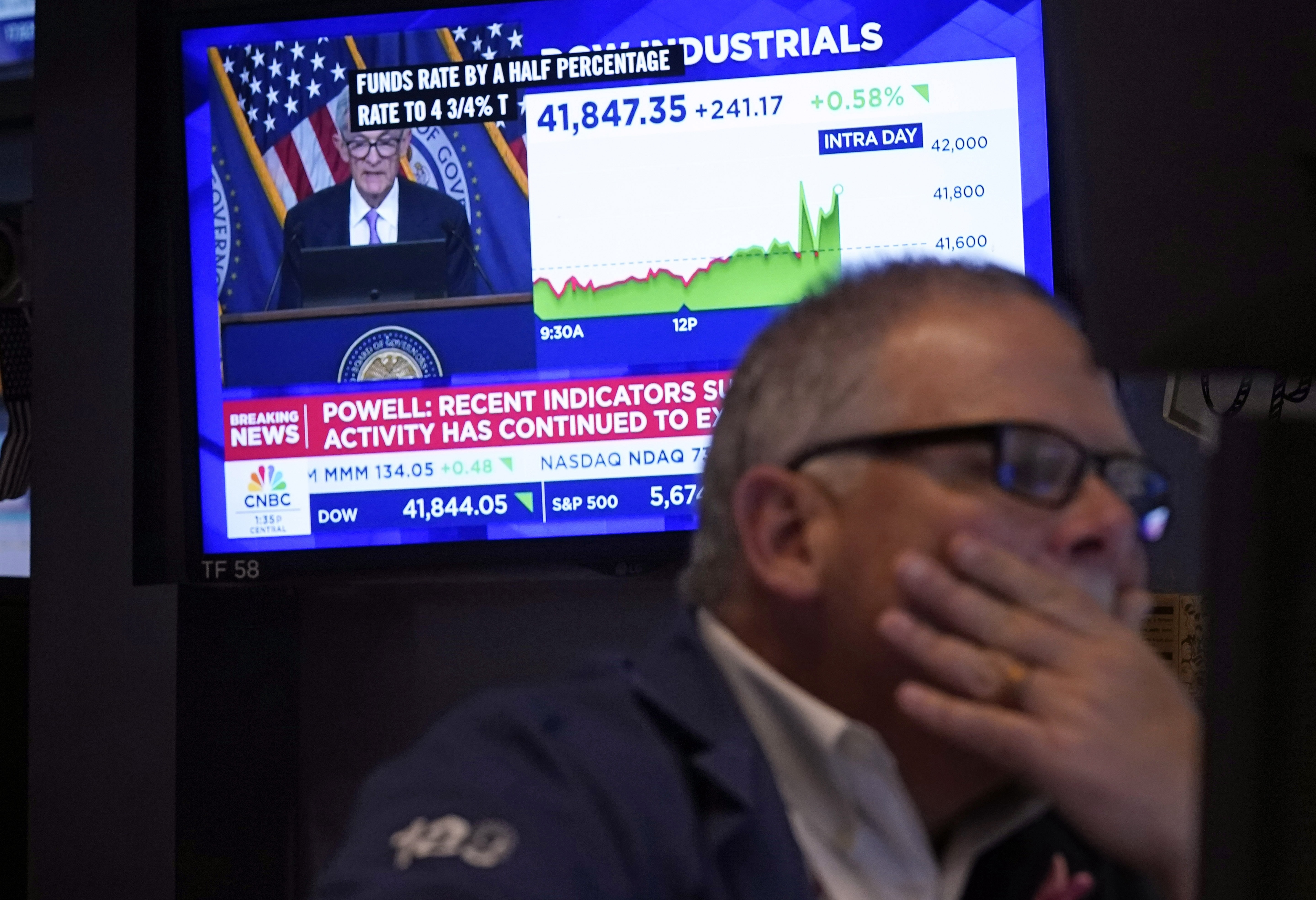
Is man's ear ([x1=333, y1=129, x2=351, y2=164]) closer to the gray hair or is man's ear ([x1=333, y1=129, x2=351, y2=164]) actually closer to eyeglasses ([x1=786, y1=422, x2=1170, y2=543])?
the gray hair

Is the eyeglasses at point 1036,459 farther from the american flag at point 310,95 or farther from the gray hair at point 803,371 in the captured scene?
the american flag at point 310,95

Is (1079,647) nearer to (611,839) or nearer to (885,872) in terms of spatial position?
(885,872)

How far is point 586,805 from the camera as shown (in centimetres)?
86

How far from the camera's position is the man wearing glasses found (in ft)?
2.84

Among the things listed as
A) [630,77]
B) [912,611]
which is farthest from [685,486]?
[912,611]

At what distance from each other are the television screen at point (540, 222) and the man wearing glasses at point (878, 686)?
0.88m

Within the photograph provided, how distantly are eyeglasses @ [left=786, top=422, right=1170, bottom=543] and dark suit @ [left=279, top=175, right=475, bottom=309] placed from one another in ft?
3.83

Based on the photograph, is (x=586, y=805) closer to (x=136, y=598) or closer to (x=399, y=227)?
(x=399, y=227)

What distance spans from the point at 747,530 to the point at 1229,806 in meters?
0.76

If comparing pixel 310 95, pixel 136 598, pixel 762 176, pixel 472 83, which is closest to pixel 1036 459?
pixel 762 176

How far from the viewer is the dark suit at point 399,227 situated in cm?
206

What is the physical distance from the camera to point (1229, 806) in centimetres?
31

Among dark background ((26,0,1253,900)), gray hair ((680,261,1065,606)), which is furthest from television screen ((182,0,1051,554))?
gray hair ((680,261,1065,606))

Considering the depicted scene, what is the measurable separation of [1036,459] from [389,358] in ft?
4.33
